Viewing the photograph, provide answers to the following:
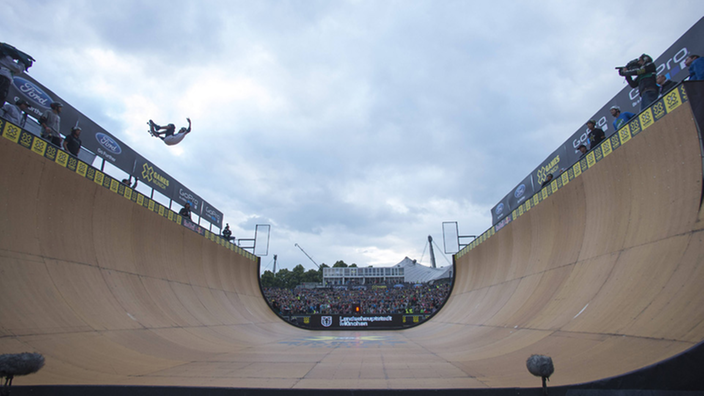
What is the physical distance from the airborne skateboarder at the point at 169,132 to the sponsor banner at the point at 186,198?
181 inches

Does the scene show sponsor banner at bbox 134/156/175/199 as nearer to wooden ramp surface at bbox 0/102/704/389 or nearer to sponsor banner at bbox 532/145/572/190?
wooden ramp surface at bbox 0/102/704/389

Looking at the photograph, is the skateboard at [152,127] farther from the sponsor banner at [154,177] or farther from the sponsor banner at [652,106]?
the sponsor banner at [652,106]

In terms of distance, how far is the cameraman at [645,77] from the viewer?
6352mm

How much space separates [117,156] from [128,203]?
439 cm

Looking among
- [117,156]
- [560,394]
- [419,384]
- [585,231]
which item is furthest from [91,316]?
[585,231]

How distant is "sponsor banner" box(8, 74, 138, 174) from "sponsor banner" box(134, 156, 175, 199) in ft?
1.57

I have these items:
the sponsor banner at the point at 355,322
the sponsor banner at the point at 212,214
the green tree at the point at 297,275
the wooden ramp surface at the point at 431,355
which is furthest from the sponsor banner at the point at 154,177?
the green tree at the point at 297,275

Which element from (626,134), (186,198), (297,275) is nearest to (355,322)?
(186,198)

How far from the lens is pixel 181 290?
430 inches

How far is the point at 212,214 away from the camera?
21.5 m

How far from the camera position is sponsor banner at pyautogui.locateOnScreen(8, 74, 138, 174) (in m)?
9.05

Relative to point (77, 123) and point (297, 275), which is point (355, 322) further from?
point (297, 275)

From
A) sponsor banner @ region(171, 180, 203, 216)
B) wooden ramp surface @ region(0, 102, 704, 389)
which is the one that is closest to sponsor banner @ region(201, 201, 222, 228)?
sponsor banner @ region(171, 180, 203, 216)

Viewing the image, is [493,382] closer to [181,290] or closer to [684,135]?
[684,135]
